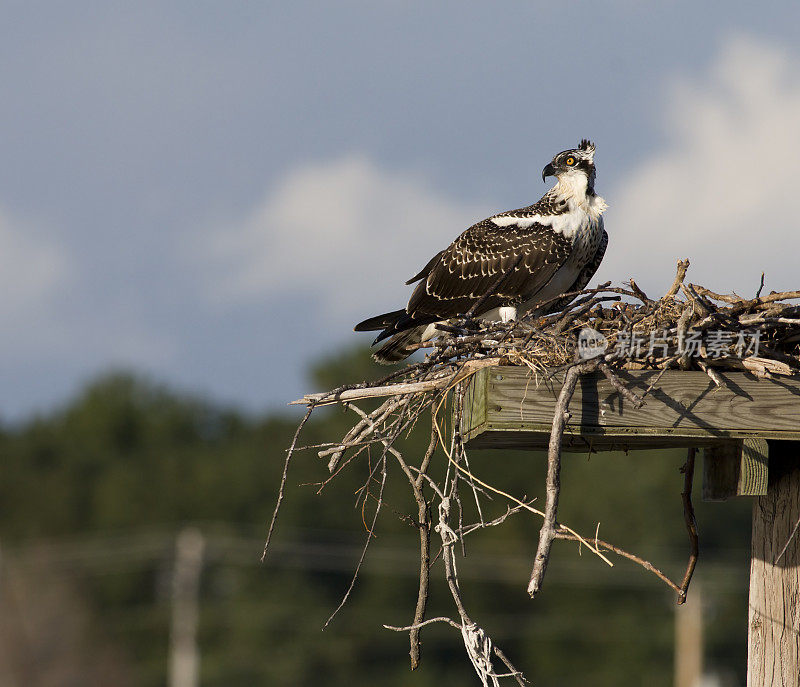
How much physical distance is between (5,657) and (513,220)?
38.9 m

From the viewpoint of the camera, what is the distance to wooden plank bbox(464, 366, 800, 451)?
4.85 meters

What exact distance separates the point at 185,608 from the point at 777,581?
125 feet

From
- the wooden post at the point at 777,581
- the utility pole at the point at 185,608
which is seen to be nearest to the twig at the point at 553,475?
the wooden post at the point at 777,581

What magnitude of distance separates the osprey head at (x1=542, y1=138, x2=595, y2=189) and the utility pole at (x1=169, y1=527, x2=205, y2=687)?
30536 mm

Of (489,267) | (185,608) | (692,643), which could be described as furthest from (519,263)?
(185,608)

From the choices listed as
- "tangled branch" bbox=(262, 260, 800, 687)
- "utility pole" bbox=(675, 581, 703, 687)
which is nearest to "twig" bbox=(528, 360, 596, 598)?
"tangled branch" bbox=(262, 260, 800, 687)

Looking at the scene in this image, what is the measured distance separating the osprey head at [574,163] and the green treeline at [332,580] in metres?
33.9

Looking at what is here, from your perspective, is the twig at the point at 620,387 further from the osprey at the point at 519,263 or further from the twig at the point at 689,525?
the osprey at the point at 519,263

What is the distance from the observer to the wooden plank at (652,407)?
4.85 meters

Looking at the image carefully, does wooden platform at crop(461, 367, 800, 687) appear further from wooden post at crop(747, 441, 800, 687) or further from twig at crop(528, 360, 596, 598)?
twig at crop(528, 360, 596, 598)

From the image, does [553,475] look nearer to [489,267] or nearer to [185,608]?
[489,267]

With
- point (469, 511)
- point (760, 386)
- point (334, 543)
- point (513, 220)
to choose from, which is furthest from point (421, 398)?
point (334, 543)

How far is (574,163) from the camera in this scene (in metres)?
7.65

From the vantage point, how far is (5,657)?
42.4 m
